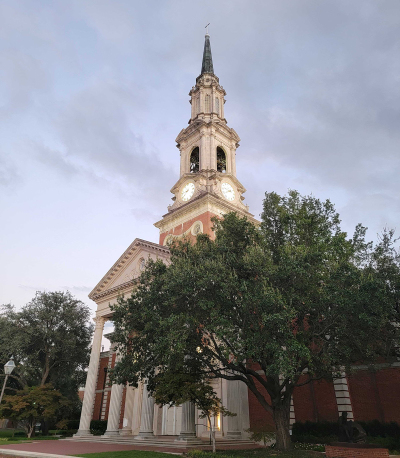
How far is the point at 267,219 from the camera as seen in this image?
2452 cm

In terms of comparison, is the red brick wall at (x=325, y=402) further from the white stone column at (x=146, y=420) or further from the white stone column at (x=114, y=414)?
the white stone column at (x=114, y=414)

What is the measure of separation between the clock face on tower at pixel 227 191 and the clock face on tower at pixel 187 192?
4.13m

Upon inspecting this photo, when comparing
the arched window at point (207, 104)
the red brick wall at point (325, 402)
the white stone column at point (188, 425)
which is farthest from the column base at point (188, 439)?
the arched window at point (207, 104)

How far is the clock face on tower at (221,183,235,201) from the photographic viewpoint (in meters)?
47.7

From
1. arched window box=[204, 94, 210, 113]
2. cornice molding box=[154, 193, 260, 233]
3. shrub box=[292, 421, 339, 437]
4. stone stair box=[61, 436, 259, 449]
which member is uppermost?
arched window box=[204, 94, 210, 113]

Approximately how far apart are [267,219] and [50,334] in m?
32.0

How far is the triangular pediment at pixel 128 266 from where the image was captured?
34.3 m

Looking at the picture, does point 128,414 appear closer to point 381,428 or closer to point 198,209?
point 381,428

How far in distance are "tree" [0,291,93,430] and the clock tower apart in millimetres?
15307

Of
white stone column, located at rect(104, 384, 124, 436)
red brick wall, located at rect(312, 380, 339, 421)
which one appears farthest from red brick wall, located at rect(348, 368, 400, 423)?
white stone column, located at rect(104, 384, 124, 436)

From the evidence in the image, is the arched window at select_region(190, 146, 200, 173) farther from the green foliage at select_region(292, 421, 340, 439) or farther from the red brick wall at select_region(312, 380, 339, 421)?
the green foliage at select_region(292, 421, 340, 439)

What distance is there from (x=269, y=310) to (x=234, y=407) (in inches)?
561

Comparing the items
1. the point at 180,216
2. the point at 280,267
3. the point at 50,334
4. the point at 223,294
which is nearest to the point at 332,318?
the point at 280,267

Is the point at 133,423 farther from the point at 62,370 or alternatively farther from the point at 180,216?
the point at 180,216
